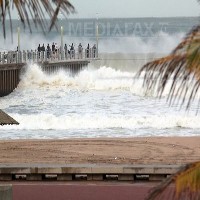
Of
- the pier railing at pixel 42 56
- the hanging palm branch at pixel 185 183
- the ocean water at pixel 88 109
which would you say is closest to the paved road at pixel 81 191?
the ocean water at pixel 88 109

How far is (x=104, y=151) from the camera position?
21234mm

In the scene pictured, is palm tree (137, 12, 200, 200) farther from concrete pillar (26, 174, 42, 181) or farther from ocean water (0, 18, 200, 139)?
concrete pillar (26, 174, 42, 181)

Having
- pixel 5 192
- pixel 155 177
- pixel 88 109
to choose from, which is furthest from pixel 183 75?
pixel 88 109

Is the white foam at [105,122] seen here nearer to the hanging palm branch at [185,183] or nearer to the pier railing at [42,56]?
the pier railing at [42,56]

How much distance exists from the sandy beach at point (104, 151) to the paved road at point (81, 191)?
521 centimetres

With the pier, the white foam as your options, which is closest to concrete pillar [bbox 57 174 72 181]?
the white foam

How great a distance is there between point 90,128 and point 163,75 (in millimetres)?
28364

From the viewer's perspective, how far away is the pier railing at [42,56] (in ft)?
162

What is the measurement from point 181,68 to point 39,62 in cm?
5197

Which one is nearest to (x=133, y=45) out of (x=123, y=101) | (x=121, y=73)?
(x=121, y=73)

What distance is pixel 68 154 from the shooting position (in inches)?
821

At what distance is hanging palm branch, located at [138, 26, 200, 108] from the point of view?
2.88 meters

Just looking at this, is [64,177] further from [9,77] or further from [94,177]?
[9,77]

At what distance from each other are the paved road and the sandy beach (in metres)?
5.21
